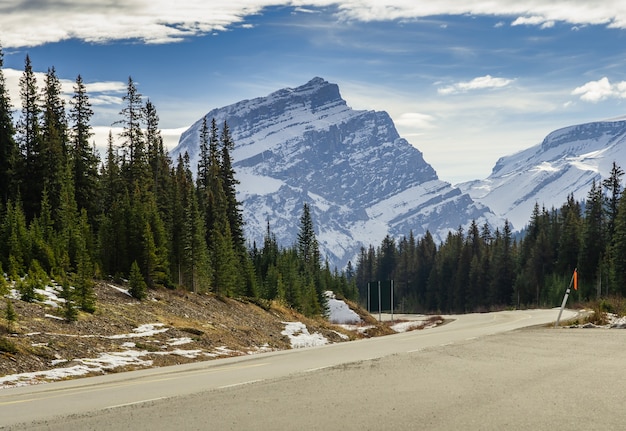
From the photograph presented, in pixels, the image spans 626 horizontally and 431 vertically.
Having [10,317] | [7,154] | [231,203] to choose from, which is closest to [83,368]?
[10,317]

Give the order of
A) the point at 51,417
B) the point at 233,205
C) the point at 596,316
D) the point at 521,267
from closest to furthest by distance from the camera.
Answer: the point at 51,417, the point at 596,316, the point at 233,205, the point at 521,267

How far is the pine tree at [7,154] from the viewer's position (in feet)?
171

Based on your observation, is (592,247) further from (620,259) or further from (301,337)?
(301,337)

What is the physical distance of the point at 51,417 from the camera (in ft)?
31.2

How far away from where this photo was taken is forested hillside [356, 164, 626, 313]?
90000mm

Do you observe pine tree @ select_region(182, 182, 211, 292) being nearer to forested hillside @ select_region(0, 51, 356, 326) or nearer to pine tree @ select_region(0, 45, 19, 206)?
forested hillside @ select_region(0, 51, 356, 326)

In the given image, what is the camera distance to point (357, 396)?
10.6 m

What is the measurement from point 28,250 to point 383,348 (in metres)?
18.9

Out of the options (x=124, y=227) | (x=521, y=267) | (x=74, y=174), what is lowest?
(x=521, y=267)

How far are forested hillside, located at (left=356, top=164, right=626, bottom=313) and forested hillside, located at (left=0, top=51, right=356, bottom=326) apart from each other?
36.1 metres

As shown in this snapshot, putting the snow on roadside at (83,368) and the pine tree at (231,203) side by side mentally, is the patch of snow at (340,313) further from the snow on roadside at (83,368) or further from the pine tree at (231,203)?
the snow on roadside at (83,368)

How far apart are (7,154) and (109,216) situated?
963 centimetres

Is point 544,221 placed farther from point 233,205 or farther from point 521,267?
point 233,205

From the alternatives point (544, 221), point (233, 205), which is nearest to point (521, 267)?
point (544, 221)
